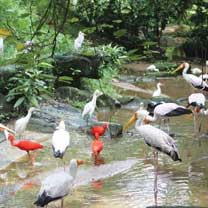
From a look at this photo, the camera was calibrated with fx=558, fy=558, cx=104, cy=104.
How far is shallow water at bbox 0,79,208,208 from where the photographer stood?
5.50 m

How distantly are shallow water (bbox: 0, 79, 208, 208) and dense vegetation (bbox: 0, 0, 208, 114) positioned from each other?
961mm

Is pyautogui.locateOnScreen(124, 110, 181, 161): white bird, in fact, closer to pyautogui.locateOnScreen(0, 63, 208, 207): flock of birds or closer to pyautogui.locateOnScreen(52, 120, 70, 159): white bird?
pyautogui.locateOnScreen(0, 63, 208, 207): flock of birds

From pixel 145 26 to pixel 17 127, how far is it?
11738 millimetres

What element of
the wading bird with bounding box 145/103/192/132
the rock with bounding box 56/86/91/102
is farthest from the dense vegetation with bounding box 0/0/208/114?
the wading bird with bounding box 145/103/192/132

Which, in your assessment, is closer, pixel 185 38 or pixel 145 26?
pixel 145 26

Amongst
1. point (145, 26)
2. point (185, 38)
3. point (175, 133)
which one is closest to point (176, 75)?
point (145, 26)

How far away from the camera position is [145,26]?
18.8 metres

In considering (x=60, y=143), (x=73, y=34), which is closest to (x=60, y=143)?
(x=60, y=143)

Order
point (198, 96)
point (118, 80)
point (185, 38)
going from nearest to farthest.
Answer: point (198, 96) < point (118, 80) < point (185, 38)

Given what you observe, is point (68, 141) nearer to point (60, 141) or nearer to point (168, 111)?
point (60, 141)

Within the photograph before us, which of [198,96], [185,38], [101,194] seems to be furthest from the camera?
[185,38]

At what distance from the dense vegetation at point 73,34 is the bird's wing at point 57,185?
2.72ft

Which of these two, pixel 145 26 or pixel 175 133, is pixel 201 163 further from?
pixel 145 26

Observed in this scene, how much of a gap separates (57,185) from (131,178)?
152cm
